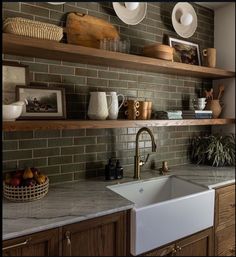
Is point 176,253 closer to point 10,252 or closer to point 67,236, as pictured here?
point 67,236

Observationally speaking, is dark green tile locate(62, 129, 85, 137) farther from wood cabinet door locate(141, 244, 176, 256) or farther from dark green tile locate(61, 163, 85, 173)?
wood cabinet door locate(141, 244, 176, 256)

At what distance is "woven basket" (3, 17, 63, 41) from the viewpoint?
4.06 feet

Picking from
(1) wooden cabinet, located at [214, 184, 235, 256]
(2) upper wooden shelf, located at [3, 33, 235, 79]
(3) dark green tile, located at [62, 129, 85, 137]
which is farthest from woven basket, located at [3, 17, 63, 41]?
(1) wooden cabinet, located at [214, 184, 235, 256]

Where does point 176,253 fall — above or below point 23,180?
below

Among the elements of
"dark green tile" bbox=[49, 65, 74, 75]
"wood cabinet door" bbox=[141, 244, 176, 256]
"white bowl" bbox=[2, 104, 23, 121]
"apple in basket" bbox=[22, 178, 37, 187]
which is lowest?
"wood cabinet door" bbox=[141, 244, 176, 256]

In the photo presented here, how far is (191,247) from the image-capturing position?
1.48 m

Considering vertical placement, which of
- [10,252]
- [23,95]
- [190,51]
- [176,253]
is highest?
[190,51]

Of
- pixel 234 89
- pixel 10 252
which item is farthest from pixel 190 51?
pixel 10 252

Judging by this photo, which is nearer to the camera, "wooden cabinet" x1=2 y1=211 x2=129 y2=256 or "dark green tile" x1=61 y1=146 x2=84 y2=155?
"wooden cabinet" x1=2 y1=211 x2=129 y2=256

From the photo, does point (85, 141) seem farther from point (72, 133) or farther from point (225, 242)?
point (225, 242)

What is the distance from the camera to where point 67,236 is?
3.57 ft

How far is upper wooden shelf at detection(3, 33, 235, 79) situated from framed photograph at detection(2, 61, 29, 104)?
0.07 meters

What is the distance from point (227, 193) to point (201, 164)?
0.54m

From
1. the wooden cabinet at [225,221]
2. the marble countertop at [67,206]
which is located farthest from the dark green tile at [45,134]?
the wooden cabinet at [225,221]
